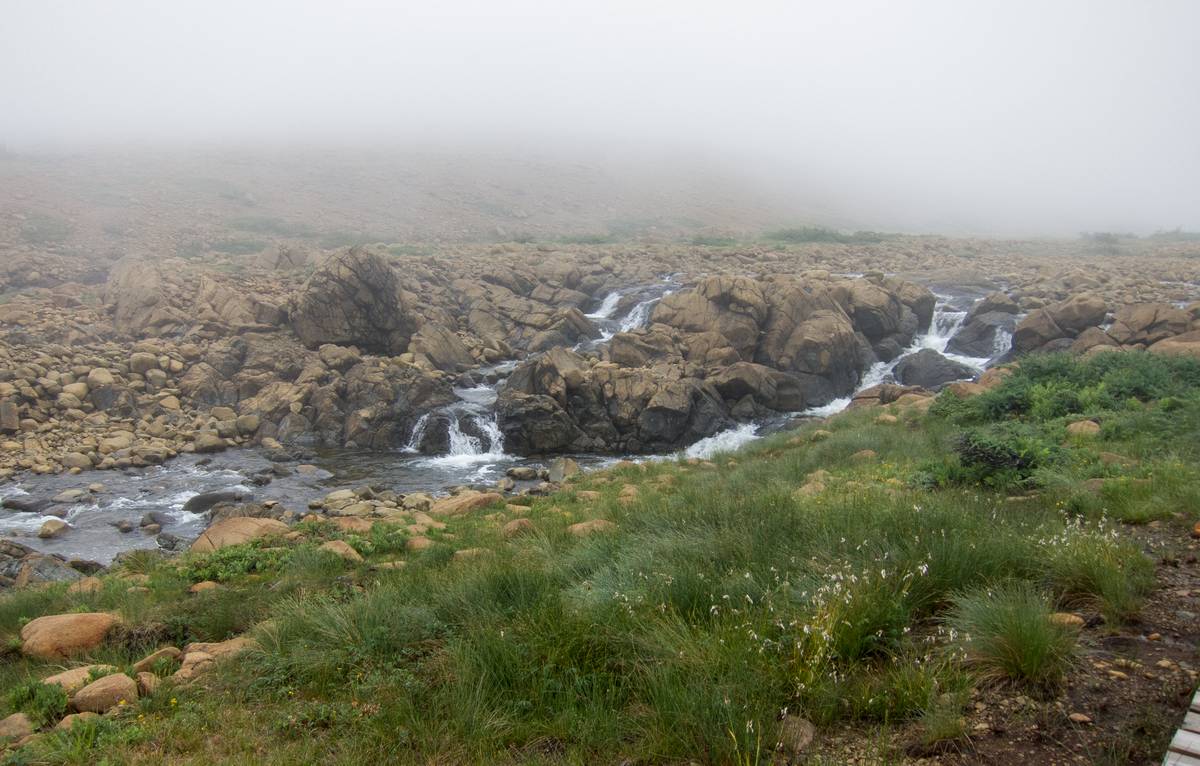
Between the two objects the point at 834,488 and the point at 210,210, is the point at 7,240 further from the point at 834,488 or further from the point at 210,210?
the point at 834,488

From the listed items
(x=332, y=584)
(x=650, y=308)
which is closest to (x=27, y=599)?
(x=332, y=584)

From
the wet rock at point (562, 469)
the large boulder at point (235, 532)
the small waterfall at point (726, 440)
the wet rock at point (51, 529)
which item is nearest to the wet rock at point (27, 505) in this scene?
the wet rock at point (51, 529)

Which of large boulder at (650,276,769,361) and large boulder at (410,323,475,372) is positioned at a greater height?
large boulder at (650,276,769,361)

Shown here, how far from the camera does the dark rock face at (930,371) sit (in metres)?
20.8

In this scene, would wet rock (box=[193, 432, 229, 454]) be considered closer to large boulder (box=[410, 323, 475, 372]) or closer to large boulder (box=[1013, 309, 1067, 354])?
large boulder (box=[410, 323, 475, 372])

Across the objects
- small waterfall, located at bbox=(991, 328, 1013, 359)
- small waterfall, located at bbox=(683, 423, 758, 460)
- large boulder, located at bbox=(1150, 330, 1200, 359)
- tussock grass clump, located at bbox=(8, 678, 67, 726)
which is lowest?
small waterfall, located at bbox=(683, 423, 758, 460)

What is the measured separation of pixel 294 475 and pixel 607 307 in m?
16.1

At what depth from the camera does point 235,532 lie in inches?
361

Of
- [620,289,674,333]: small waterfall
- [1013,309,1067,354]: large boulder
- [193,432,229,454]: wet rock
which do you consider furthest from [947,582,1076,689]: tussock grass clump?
[620,289,674,333]: small waterfall

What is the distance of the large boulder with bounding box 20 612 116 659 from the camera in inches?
210

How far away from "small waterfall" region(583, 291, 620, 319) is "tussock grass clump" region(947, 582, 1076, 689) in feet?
81.2

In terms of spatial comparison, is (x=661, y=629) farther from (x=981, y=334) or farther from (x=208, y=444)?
(x=981, y=334)

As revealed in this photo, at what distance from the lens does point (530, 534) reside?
769 cm

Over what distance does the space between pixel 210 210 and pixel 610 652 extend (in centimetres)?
5244
